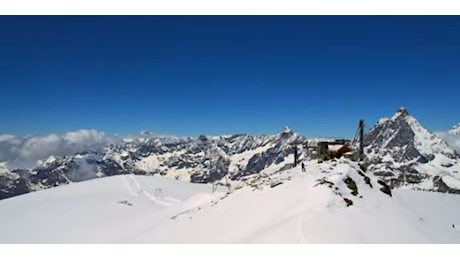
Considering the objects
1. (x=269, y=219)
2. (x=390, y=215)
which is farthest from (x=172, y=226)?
(x=390, y=215)

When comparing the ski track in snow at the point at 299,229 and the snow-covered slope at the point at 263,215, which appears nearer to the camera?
the ski track in snow at the point at 299,229

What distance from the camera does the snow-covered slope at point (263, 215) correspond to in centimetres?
1409

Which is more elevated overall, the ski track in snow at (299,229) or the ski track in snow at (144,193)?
the ski track in snow at (299,229)

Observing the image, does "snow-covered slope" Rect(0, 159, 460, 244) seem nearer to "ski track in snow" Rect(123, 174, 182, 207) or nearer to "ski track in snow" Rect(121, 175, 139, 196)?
"ski track in snow" Rect(123, 174, 182, 207)

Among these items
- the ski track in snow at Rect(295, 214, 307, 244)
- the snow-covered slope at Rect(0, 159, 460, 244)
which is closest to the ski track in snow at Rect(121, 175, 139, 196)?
the snow-covered slope at Rect(0, 159, 460, 244)

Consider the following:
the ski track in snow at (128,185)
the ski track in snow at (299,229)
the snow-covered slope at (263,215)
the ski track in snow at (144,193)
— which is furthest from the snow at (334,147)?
the ski track in snow at (128,185)

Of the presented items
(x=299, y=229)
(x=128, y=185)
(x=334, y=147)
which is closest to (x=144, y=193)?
(x=128, y=185)

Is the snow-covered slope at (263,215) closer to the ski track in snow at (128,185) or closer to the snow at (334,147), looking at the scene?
the ski track in snow at (128,185)

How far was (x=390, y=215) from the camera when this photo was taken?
680 inches

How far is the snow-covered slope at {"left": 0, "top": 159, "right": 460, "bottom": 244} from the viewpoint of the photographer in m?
14.1

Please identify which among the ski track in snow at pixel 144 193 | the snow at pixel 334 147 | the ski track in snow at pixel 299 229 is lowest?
the ski track in snow at pixel 144 193

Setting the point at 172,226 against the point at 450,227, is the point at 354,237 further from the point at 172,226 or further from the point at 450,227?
the point at 172,226

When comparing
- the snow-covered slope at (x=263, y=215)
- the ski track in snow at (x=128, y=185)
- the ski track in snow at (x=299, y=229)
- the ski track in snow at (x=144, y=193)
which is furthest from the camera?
the ski track in snow at (x=128, y=185)
